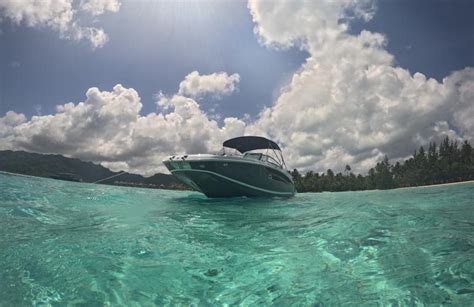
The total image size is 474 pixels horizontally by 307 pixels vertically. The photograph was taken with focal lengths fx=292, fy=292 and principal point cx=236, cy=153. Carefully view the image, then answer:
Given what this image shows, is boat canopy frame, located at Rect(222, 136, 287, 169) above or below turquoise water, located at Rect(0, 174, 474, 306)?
above

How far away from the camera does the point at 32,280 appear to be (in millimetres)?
3830

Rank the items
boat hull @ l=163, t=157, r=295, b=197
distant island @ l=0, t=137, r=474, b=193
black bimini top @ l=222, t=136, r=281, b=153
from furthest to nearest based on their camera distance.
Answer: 1. distant island @ l=0, t=137, r=474, b=193
2. black bimini top @ l=222, t=136, r=281, b=153
3. boat hull @ l=163, t=157, r=295, b=197

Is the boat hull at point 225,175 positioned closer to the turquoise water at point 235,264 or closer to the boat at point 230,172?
the boat at point 230,172

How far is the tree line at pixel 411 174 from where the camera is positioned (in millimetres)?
85694

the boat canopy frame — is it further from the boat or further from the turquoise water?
the turquoise water

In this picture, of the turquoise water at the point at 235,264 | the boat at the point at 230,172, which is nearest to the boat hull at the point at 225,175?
the boat at the point at 230,172

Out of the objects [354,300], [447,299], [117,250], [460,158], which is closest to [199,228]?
[117,250]

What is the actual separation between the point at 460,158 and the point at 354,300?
351 feet

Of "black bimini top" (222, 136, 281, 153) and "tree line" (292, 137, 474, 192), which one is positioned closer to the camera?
"black bimini top" (222, 136, 281, 153)

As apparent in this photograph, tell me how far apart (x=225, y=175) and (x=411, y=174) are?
94756 millimetres

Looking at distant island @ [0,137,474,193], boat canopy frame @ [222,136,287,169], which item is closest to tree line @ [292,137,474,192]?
distant island @ [0,137,474,193]

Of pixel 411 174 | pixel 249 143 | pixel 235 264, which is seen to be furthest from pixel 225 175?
pixel 411 174

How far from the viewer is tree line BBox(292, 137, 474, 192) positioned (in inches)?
3374

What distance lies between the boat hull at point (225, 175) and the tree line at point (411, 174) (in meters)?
82.6
